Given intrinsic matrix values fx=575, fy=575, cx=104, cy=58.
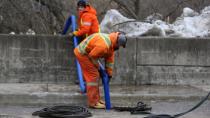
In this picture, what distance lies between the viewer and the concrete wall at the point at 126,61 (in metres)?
12.6

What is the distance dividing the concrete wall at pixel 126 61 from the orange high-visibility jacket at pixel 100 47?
2345 mm

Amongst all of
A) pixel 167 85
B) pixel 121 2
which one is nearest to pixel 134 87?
pixel 167 85

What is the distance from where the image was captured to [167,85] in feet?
41.6

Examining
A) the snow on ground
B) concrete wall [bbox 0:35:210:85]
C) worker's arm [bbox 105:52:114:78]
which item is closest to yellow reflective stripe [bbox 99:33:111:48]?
worker's arm [bbox 105:52:114:78]

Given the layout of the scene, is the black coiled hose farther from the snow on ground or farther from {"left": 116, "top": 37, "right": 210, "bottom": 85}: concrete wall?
the snow on ground

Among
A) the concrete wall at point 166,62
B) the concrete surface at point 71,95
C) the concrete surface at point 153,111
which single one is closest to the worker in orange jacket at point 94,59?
the concrete surface at point 153,111

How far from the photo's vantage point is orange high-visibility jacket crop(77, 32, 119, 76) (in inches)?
387

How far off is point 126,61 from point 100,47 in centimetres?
287

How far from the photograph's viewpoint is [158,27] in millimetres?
13680

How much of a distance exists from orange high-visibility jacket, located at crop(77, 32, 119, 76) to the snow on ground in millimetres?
3432

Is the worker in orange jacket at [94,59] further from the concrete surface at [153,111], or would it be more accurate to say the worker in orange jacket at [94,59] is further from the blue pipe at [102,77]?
the concrete surface at [153,111]

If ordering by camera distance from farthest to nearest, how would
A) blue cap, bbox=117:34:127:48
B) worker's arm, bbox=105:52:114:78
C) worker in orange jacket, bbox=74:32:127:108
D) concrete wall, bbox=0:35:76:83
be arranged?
concrete wall, bbox=0:35:76:83, worker's arm, bbox=105:52:114:78, worker in orange jacket, bbox=74:32:127:108, blue cap, bbox=117:34:127:48

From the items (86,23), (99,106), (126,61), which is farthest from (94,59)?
(126,61)

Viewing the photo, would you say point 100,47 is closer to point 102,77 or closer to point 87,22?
point 102,77
